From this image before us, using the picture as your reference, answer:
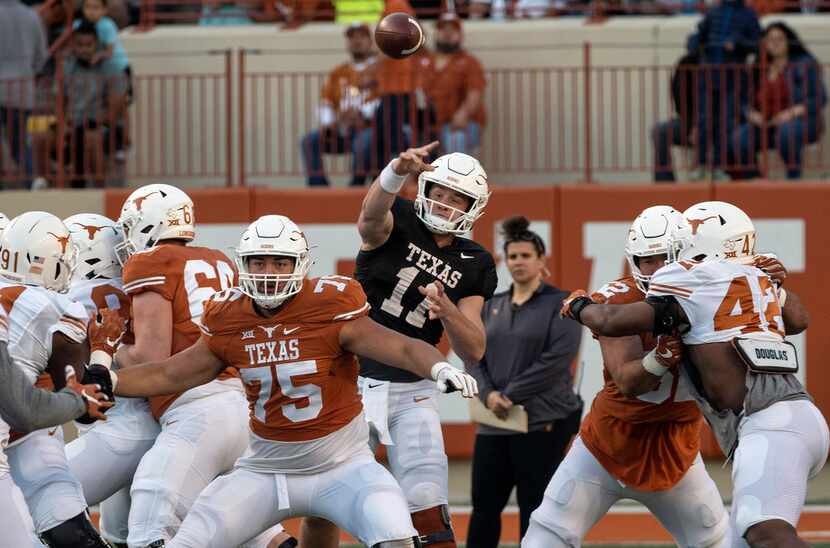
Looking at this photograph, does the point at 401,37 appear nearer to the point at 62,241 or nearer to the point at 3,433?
the point at 62,241

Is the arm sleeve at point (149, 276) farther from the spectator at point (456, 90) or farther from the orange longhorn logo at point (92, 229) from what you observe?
the spectator at point (456, 90)

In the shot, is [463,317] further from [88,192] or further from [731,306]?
[88,192]

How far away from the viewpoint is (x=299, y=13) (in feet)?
46.6

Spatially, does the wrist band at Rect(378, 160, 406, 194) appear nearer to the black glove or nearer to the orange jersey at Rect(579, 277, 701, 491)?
the orange jersey at Rect(579, 277, 701, 491)

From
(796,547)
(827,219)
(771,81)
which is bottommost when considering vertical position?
(796,547)

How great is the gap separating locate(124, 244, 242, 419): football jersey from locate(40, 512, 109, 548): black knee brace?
88 cm

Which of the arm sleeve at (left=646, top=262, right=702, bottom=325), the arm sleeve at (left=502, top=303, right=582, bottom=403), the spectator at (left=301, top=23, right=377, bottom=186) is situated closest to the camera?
the arm sleeve at (left=646, top=262, right=702, bottom=325)

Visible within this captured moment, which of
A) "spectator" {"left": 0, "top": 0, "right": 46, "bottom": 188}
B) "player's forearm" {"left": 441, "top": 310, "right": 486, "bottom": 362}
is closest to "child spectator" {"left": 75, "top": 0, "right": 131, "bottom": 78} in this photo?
"spectator" {"left": 0, "top": 0, "right": 46, "bottom": 188}

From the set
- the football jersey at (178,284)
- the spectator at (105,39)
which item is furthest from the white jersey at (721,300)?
the spectator at (105,39)

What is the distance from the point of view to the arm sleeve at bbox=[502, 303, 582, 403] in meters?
7.79

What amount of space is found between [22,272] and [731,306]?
2.85m

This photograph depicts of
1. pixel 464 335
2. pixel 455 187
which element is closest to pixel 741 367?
pixel 464 335

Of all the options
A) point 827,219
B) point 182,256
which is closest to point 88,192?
point 182,256

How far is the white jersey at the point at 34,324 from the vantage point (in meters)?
Answer: 5.84
